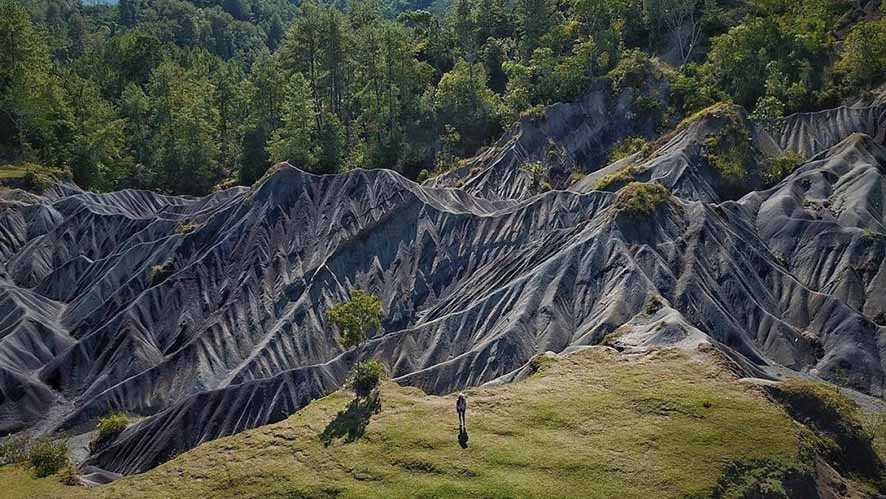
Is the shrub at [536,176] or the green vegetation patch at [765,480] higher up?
the shrub at [536,176]

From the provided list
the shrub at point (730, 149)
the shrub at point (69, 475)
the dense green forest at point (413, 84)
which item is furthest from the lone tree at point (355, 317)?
the dense green forest at point (413, 84)

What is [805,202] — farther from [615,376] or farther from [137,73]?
[137,73]

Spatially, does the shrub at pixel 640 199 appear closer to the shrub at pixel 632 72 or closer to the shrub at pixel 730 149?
the shrub at pixel 730 149

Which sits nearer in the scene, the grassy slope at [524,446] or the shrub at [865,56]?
the grassy slope at [524,446]

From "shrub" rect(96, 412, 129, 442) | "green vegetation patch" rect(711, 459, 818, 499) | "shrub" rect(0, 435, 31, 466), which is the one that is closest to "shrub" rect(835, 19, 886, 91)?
"green vegetation patch" rect(711, 459, 818, 499)

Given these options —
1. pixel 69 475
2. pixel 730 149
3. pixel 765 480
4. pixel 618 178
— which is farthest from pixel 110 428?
pixel 730 149

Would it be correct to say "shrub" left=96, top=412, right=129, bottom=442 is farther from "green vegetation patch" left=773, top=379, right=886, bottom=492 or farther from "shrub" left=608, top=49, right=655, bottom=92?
"shrub" left=608, top=49, right=655, bottom=92
